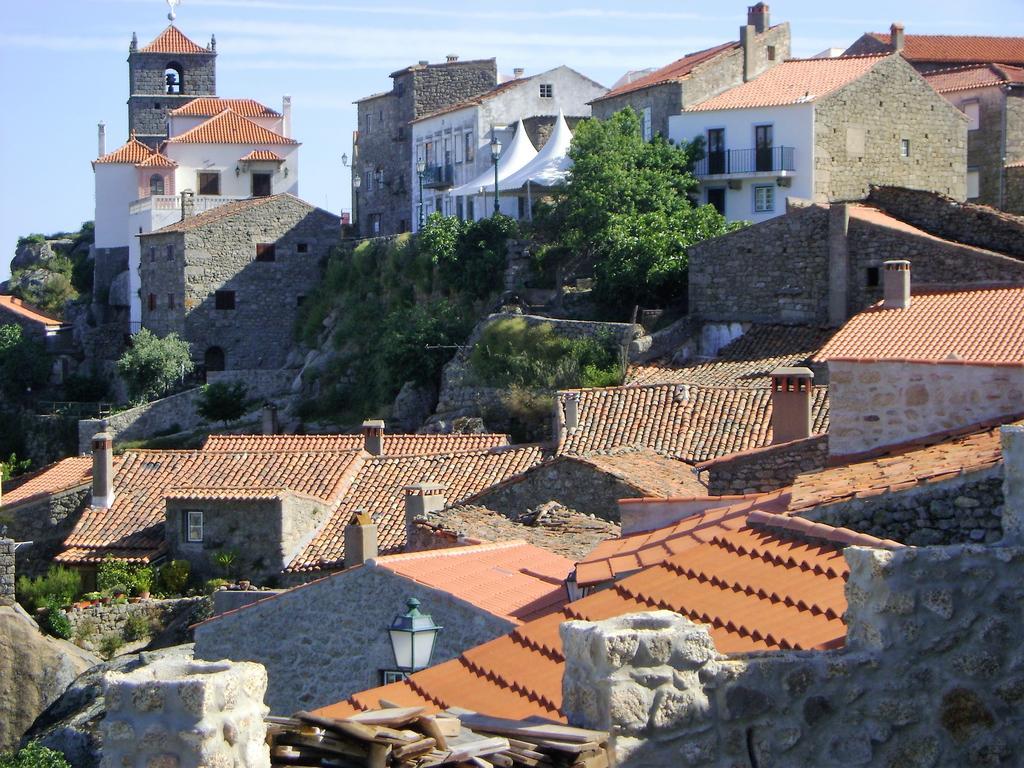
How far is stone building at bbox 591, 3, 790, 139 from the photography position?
48.0 meters

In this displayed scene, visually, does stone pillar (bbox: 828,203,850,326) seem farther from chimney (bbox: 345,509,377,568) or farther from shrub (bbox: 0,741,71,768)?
shrub (bbox: 0,741,71,768)

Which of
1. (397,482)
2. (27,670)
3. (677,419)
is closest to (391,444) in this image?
(397,482)

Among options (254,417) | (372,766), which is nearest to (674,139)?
(254,417)

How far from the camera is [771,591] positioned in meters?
8.98

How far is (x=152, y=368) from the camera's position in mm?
57969

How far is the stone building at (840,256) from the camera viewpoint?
34.8 metres

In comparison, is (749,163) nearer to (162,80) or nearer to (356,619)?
(356,619)

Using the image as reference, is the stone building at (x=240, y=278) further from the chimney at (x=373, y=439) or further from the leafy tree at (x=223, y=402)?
the chimney at (x=373, y=439)

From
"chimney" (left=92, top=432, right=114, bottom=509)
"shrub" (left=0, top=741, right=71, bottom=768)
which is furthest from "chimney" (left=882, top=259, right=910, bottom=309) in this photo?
"chimney" (left=92, top=432, right=114, bottom=509)

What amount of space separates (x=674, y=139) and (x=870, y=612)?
41.4m

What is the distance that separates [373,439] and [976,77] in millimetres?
27347

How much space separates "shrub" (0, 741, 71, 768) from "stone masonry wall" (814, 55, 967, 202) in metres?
31.9

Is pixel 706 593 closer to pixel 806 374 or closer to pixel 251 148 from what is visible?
pixel 806 374

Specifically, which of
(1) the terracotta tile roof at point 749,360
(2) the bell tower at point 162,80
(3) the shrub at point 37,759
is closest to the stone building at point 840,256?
(1) the terracotta tile roof at point 749,360
